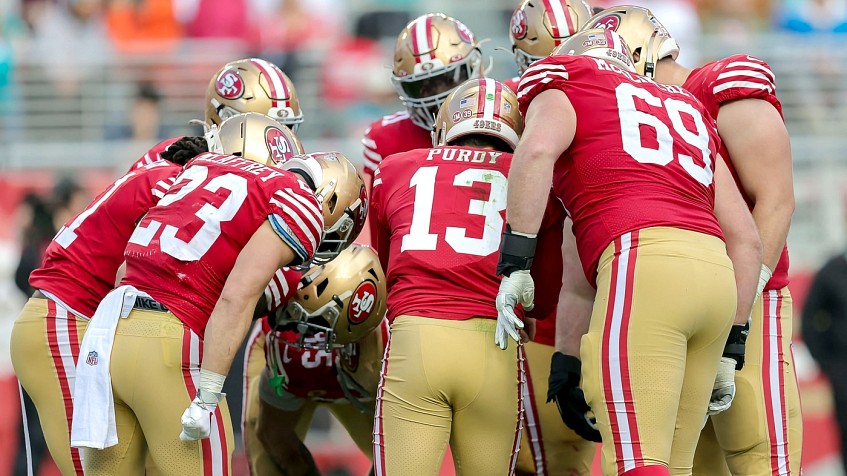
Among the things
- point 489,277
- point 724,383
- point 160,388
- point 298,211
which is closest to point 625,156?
point 489,277

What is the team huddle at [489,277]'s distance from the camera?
4.70m

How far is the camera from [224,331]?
16.0 ft

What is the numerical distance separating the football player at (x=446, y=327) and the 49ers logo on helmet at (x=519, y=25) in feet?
5.17

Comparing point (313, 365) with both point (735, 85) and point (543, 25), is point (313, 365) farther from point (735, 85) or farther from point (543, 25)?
point (735, 85)

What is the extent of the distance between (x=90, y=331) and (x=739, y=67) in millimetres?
2876

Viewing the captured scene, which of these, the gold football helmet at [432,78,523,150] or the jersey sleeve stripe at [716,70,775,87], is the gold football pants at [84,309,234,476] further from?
the jersey sleeve stripe at [716,70,775,87]

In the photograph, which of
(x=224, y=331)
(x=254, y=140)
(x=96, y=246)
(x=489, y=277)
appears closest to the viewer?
(x=224, y=331)

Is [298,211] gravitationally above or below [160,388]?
above

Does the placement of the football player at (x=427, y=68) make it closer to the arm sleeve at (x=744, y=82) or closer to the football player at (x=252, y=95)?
the football player at (x=252, y=95)

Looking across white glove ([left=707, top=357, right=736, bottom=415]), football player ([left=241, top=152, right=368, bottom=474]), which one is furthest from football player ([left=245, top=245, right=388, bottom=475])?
white glove ([left=707, top=357, right=736, bottom=415])

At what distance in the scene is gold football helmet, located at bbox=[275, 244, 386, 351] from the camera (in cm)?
586

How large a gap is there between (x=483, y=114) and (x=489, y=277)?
745mm

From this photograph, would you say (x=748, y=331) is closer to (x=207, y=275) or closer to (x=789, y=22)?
(x=207, y=275)

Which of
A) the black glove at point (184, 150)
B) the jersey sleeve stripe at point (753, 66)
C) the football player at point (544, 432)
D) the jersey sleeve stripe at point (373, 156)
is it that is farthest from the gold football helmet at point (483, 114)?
the jersey sleeve stripe at point (373, 156)
